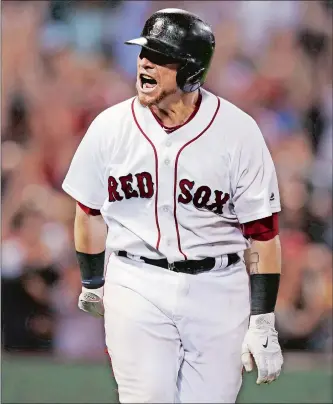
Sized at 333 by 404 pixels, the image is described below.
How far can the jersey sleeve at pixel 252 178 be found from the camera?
2621mm

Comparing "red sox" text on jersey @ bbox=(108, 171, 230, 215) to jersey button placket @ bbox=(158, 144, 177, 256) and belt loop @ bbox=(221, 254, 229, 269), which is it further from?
belt loop @ bbox=(221, 254, 229, 269)

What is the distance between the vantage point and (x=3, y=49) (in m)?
4.79

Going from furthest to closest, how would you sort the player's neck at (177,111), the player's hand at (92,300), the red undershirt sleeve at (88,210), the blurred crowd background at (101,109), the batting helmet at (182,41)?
the blurred crowd background at (101,109) → the player's hand at (92,300) → the red undershirt sleeve at (88,210) → the player's neck at (177,111) → the batting helmet at (182,41)

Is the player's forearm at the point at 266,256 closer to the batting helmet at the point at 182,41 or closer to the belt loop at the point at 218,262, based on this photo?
the belt loop at the point at 218,262

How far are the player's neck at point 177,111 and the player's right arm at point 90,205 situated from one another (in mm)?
167

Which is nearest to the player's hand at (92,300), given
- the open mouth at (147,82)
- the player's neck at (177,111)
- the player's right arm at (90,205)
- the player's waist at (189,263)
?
the player's right arm at (90,205)

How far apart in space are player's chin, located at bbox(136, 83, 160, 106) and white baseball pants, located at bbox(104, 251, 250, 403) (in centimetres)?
47

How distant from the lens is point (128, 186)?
105 inches

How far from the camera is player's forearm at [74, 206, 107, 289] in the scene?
2.82 meters

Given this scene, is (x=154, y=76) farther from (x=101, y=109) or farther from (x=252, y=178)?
(x=101, y=109)

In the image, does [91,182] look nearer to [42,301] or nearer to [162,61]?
[162,61]

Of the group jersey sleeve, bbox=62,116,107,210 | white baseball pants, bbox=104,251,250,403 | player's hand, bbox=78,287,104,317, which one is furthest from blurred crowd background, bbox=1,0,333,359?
white baseball pants, bbox=104,251,250,403

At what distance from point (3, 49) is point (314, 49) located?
1576mm

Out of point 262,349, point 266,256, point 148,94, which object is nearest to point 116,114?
point 148,94
